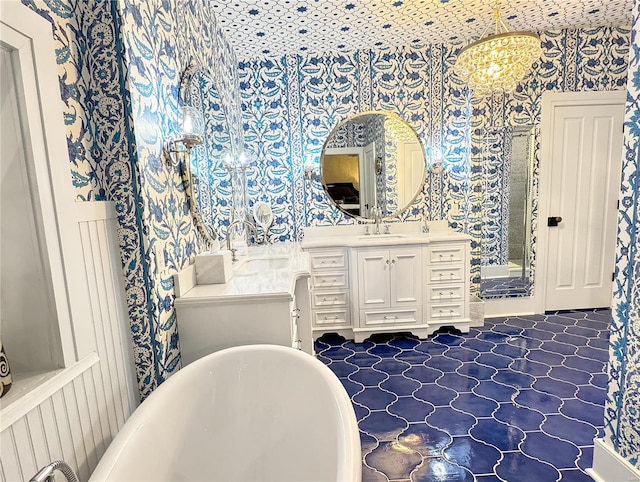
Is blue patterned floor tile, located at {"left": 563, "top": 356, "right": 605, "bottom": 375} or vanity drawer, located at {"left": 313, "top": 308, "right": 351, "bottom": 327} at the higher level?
vanity drawer, located at {"left": 313, "top": 308, "right": 351, "bottom": 327}

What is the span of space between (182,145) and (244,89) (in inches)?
71.9

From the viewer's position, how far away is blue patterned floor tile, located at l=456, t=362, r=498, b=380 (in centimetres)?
239

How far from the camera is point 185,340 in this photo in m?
1.58

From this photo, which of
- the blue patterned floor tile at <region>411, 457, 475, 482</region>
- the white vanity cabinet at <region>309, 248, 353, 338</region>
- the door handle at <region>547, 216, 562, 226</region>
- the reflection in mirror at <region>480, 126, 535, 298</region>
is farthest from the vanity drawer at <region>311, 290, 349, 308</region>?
the door handle at <region>547, 216, 562, 226</region>

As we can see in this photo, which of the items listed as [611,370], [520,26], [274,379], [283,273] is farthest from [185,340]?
[520,26]

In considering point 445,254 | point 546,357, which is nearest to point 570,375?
point 546,357

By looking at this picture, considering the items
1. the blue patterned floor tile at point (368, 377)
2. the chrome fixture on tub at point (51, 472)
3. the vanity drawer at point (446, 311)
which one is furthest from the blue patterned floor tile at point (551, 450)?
the chrome fixture on tub at point (51, 472)

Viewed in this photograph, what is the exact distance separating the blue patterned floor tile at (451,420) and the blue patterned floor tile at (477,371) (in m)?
0.46

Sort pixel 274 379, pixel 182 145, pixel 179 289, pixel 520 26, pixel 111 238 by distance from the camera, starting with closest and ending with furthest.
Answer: pixel 111 238 < pixel 274 379 < pixel 179 289 < pixel 182 145 < pixel 520 26

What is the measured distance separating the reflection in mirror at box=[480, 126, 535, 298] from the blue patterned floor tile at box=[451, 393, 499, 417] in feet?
4.93

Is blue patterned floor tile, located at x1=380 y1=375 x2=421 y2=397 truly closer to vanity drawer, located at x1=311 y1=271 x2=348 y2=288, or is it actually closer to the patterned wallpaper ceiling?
vanity drawer, located at x1=311 y1=271 x2=348 y2=288

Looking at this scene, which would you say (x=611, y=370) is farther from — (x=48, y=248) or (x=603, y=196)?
(x=603, y=196)

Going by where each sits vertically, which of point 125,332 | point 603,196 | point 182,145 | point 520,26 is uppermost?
point 520,26

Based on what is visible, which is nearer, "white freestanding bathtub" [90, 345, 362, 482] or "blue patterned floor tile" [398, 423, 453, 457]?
"white freestanding bathtub" [90, 345, 362, 482]
